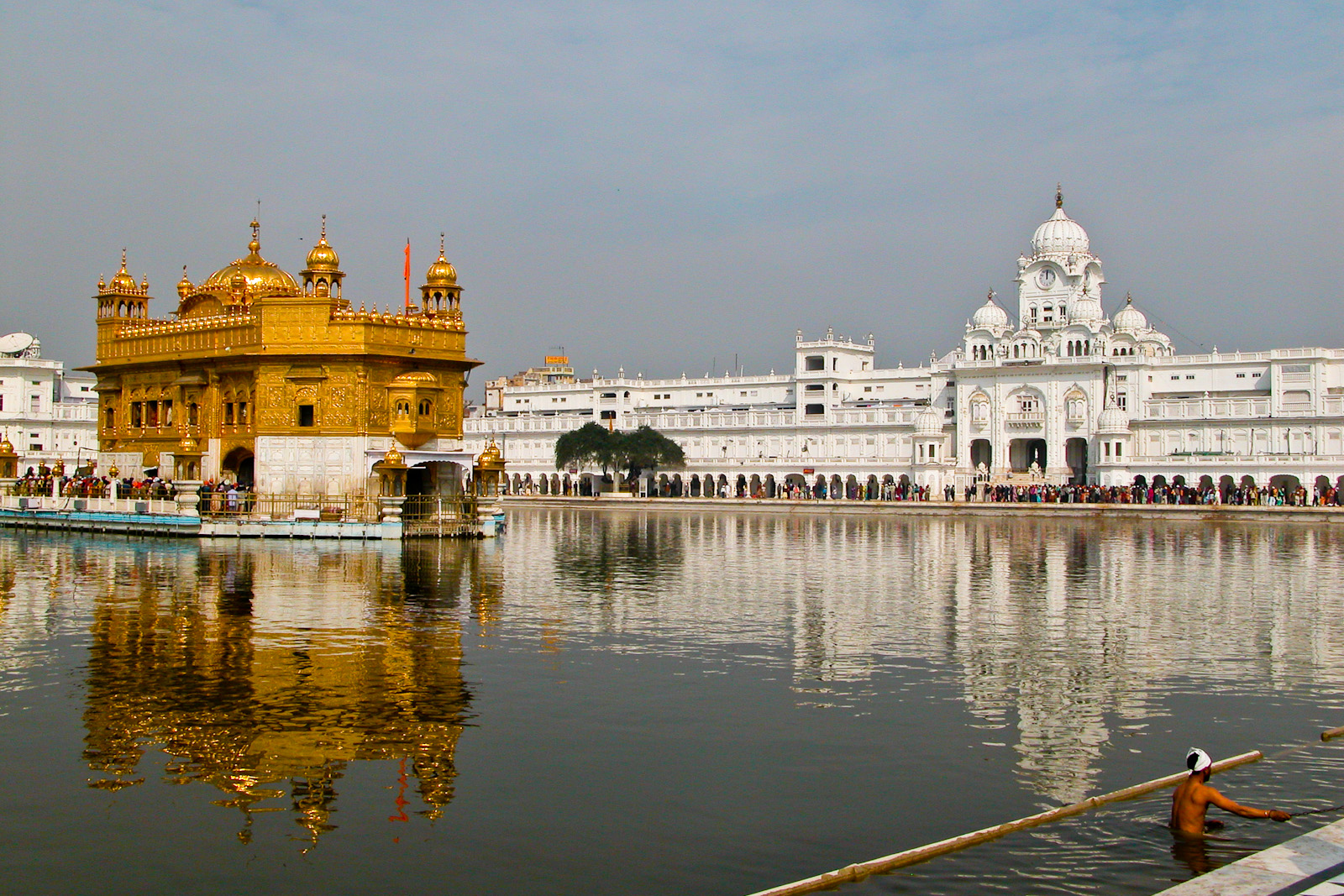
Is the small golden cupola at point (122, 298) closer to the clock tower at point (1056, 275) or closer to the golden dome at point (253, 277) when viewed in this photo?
the golden dome at point (253, 277)

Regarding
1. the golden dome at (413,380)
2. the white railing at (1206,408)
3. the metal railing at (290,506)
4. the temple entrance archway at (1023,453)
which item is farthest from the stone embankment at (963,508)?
the metal railing at (290,506)

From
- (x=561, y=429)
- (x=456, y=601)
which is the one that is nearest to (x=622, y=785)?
(x=456, y=601)

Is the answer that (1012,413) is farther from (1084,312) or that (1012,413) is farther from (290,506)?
(290,506)

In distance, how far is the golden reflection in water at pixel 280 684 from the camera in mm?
10297

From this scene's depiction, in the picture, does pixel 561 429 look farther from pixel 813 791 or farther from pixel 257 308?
pixel 813 791

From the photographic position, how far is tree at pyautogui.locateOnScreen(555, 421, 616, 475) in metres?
83.4

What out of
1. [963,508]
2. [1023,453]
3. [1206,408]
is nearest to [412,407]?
[963,508]

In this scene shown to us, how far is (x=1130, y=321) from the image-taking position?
261ft

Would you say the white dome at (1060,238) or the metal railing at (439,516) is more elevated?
the white dome at (1060,238)

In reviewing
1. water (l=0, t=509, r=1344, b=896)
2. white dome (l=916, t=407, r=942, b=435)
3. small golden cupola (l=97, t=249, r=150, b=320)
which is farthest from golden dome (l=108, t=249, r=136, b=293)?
white dome (l=916, t=407, r=942, b=435)

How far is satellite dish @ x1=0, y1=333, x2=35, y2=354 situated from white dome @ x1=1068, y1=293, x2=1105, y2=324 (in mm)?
62480

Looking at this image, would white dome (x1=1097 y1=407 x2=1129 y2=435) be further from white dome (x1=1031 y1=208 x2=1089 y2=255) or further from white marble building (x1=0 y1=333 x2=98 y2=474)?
white marble building (x1=0 y1=333 x2=98 y2=474)

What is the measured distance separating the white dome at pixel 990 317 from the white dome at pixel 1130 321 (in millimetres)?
6468

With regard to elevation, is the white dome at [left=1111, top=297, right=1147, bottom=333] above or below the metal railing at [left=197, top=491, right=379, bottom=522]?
above
